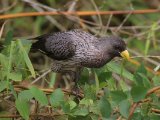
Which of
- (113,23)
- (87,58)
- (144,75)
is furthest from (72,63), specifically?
(113,23)

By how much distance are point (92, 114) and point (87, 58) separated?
846mm

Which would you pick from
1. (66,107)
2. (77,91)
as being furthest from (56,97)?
(77,91)

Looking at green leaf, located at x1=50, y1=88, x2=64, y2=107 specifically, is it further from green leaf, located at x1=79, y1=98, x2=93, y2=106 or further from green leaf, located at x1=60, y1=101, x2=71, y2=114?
green leaf, located at x1=79, y1=98, x2=93, y2=106

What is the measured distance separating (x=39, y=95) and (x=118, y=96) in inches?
15.7

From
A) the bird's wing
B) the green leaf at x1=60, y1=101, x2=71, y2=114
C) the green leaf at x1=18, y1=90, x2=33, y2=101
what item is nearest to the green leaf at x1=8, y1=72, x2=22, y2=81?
the green leaf at x1=18, y1=90, x2=33, y2=101

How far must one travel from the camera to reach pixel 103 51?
382 centimetres

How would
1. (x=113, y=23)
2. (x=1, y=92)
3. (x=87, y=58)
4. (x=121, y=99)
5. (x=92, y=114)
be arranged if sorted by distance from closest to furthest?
1. (x=121, y=99)
2. (x=92, y=114)
3. (x=1, y=92)
4. (x=87, y=58)
5. (x=113, y=23)

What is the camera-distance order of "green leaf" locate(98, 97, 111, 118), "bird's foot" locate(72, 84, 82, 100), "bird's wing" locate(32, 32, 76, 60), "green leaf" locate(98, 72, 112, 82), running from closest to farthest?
"green leaf" locate(98, 97, 111, 118), "green leaf" locate(98, 72, 112, 82), "bird's foot" locate(72, 84, 82, 100), "bird's wing" locate(32, 32, 76, 60)

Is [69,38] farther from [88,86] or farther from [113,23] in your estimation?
[113,23]

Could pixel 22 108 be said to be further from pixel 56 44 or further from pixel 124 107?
pixel 56 44

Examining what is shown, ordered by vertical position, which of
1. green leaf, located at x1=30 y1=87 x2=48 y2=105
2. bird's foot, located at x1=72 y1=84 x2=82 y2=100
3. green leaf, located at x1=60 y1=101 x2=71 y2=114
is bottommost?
green leaf, located at x1=60 y1=101 x2=71 y2=114

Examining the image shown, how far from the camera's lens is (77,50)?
3848 millimetres

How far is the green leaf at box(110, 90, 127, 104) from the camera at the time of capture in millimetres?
2750

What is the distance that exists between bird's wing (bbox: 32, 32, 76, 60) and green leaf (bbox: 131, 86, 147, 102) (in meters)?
1.28
